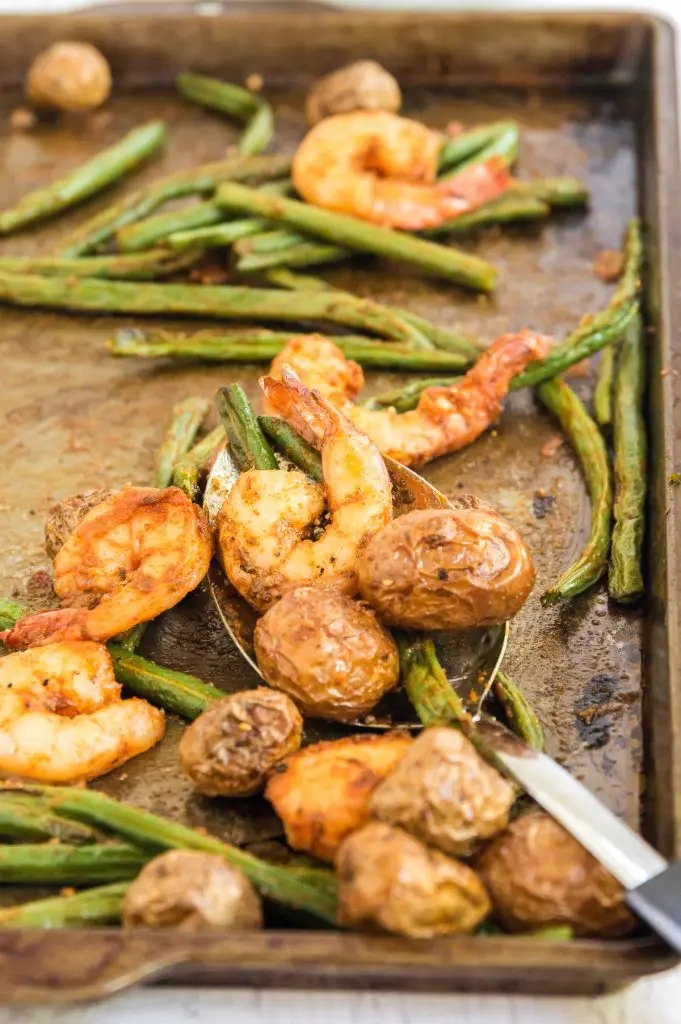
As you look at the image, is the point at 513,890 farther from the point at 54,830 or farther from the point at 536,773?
the point at 54,830

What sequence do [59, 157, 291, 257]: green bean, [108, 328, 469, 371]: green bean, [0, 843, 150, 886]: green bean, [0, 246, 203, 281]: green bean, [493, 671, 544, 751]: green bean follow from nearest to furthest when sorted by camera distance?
[0, 843, 150, 886]: green bean
[493, 671, 544, 751]: green bean
[108, 328, 469, 371]: green bean
[0, 246, 203, 281]: green bean
[59, 157, 291, 257]: green bean

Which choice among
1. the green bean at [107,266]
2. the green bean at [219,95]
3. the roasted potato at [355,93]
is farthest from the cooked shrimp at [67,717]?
the green bean at [219,95]

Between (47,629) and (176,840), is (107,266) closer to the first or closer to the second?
(47,629)

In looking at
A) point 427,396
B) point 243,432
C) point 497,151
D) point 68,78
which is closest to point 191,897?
point 243,432

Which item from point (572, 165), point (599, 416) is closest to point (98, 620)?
point (599, 416)

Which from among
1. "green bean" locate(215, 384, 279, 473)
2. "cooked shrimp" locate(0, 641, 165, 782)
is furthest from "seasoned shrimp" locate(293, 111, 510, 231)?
"cooked shrimp" locate(0, 641, 165, 782)

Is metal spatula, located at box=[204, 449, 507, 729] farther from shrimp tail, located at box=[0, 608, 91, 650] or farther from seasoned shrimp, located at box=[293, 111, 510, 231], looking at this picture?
seasoned shrimp, located at box=[293, 111, 510, 231]
